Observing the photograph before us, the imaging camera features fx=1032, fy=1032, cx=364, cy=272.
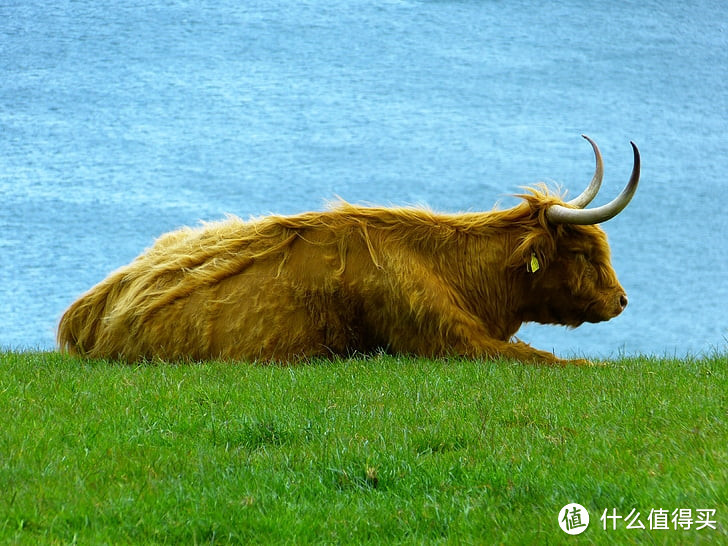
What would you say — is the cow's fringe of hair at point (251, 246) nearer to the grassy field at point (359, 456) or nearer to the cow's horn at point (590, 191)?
the cow's horn at point (590, 191)

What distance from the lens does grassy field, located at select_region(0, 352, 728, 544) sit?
14.3 feet

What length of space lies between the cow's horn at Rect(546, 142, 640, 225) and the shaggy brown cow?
11 mm

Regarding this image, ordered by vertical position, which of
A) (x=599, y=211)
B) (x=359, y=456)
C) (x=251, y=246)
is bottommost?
(x=359, y=456)

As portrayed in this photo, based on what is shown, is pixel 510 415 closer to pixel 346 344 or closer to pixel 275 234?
pixel 346 344

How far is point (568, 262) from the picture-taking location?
9.05m

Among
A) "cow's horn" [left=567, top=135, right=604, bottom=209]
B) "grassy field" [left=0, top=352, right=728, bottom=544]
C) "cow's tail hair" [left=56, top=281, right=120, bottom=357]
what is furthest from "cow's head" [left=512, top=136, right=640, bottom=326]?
"cow's tail hair" [left=56, top=281, right=120, bottom=357]

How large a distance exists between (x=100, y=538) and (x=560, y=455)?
7.34 feet

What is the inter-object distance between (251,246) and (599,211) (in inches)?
118

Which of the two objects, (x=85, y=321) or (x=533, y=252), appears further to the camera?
(x=85, y=321)

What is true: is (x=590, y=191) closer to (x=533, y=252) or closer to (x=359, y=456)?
(x=533, y=252)

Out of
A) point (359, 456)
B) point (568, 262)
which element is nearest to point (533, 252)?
point (568, 262)

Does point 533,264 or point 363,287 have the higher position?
point 533,264

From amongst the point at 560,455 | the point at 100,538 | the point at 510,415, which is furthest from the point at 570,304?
the point at 100,538

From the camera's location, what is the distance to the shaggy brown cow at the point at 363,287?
8617 millimetres
